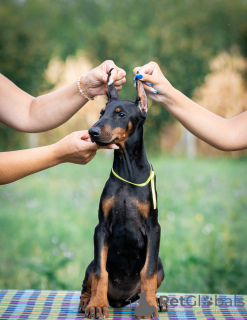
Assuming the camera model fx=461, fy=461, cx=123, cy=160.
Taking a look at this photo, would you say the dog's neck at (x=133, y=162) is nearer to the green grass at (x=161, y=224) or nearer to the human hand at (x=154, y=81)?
the human hand at (x=154, y=81)

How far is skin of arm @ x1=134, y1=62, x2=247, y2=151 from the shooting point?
7.98 ft

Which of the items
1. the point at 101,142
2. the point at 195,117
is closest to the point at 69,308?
the point at 101,142

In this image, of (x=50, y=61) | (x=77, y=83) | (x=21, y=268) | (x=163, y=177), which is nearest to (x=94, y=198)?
(x=163, y=177)

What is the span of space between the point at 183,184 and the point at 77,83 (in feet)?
16.3

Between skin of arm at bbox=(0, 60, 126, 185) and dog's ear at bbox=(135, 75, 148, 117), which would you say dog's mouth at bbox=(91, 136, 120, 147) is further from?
dog's ear at bbox=(135, 75, 148, 117)

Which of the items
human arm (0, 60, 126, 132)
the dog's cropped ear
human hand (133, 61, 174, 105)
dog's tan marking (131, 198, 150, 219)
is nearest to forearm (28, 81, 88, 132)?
human arm (0, 60, 126, 132)

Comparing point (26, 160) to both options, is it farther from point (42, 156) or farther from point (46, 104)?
point (46, 104)

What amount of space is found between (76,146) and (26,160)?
10.5 inches

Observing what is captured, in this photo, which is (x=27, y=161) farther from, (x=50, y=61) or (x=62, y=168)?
(x=50, y=61)

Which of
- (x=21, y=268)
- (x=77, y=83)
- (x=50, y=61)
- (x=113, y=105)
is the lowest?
(x=21, y=268)

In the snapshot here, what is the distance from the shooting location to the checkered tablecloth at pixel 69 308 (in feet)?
8.01

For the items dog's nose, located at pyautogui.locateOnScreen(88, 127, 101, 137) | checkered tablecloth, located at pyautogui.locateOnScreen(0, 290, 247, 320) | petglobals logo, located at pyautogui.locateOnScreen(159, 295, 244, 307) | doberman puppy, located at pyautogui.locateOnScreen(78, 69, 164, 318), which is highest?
dog's nose, located at pyautogui.locateOnScreen(88, 127, 101, 137)

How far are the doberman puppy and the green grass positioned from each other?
2.25m

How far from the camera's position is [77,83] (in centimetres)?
266
